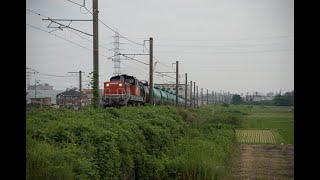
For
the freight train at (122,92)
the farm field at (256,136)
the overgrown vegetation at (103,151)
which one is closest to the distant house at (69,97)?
the freight train at (122,92)

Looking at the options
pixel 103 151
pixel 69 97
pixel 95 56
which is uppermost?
pixel 95 56

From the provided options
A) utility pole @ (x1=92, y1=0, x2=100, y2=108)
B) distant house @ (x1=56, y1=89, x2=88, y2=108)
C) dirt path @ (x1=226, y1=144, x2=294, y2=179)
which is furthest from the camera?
distant house @ (x1=56, y1=89, x2=88, y2=108)

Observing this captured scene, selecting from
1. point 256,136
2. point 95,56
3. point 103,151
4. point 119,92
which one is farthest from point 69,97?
point 103,151

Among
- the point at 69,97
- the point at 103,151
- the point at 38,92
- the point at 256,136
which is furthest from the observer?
the point at 69,97

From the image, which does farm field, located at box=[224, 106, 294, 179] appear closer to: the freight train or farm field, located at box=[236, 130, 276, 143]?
farm field, located at box=[236, 130, 276, 143]

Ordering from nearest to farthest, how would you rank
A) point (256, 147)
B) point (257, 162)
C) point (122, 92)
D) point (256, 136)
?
point (257, 162), point (256, 147), point (256, 136), point (122, 92)

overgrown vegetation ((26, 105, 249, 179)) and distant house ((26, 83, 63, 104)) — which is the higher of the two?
distant house ((26, 83, 63, 104))

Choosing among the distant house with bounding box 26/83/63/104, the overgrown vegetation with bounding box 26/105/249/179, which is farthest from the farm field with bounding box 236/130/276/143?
the distant house with bounding box 26/83/63/104

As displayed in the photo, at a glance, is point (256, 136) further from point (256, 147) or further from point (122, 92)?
point (122, 92)

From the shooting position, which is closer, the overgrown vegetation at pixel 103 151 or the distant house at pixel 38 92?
the distant house at pixel 38 92

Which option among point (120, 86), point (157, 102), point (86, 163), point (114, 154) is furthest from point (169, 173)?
point (157, 102)

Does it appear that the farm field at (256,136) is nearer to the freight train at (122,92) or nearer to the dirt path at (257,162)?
the dirt path at (257,162)
